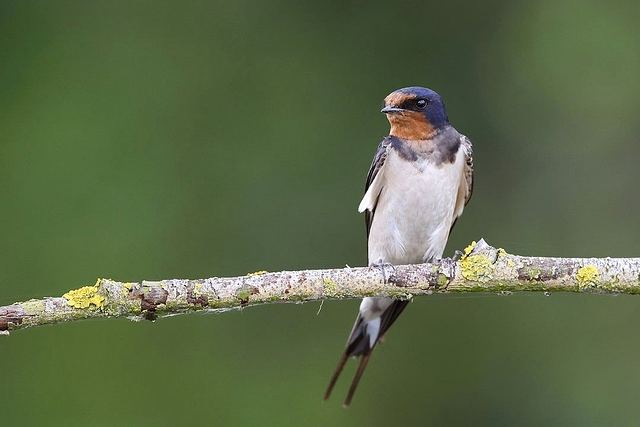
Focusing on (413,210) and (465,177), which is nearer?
(413,210)

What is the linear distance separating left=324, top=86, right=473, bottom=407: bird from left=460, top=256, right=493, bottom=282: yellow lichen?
2.55 ft

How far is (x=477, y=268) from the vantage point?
3.36 m

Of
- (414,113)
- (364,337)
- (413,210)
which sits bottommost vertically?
(364,337)

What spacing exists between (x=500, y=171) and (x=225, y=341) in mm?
1811

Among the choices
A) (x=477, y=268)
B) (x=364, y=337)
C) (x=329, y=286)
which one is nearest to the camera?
(x=329, y=286)

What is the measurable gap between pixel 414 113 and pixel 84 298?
5.07 ft

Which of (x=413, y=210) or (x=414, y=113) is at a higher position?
(x=414, y=113)

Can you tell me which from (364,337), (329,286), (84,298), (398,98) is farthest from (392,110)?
(84,298)

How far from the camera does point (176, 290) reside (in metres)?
3.17

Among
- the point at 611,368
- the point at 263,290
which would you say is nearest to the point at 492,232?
the point at 611,368

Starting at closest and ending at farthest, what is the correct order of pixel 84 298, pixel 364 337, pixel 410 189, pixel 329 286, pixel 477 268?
pixel 84 298 < pixel 329 286 < pixel 477 268 < pixel 410 189 < pixel 364 337

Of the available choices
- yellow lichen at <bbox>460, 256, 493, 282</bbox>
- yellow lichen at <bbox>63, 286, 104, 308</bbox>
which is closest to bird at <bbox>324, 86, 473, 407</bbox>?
yellow lichen at <bbox>460, 256, 493, 282</bbox>

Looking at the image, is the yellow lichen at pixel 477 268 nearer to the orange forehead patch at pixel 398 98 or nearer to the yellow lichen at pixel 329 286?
the yellow lichen at pixel 329 286

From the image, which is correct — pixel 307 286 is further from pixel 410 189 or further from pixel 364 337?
pixel 364 337
